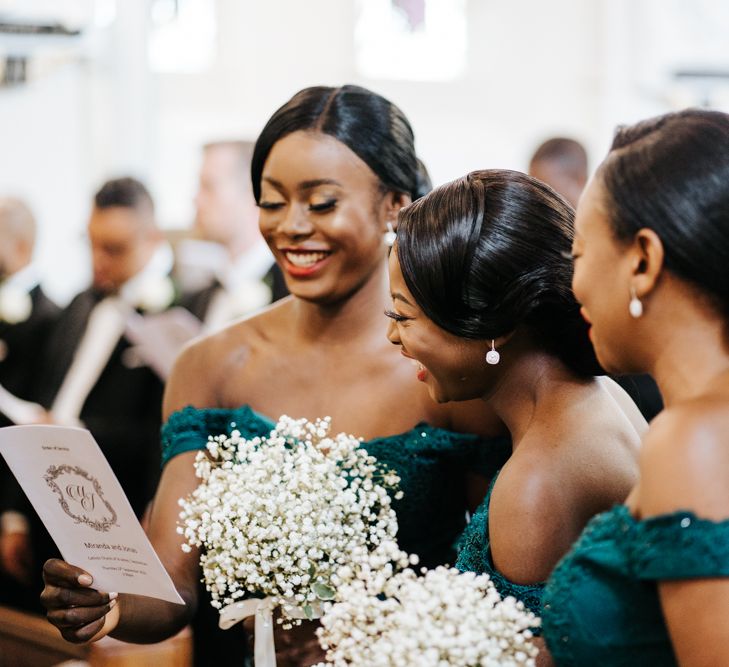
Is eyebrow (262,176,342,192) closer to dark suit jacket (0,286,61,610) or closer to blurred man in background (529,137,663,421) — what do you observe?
blurred man in background (529,137,663,421)

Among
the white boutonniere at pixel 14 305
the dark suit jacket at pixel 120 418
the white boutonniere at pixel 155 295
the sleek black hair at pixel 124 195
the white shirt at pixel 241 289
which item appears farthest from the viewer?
the white boutonniere at pixel 14 305

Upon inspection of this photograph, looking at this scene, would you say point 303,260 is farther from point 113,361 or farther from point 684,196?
point 113,361

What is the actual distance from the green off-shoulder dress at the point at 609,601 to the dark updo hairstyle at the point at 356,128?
119 cm

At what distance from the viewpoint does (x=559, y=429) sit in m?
2.04

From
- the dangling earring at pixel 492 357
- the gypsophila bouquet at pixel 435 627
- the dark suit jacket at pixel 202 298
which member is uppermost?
the dangling earring at pixel 492 357

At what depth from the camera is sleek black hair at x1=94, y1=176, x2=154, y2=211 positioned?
5.35 m

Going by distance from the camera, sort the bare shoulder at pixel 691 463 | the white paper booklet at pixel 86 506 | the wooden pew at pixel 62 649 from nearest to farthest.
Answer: the bare shoulder at pixel 691 463
the white paper booklet at pixel 86 506
the wooden pew at pixel 62 649

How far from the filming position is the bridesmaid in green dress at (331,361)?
2.60 m

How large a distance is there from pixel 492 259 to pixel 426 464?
0.68 meters

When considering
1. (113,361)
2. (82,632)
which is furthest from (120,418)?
(82,632)

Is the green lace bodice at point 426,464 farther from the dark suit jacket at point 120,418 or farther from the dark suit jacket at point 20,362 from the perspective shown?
the dark suit jacket at point 20,362

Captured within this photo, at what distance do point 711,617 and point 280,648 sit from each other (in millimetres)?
1171

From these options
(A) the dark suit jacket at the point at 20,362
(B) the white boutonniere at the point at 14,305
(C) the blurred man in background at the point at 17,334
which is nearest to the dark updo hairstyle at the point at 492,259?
(C) the blurred man in background at the point at 17,334

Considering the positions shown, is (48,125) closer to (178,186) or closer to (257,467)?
(178,186)
